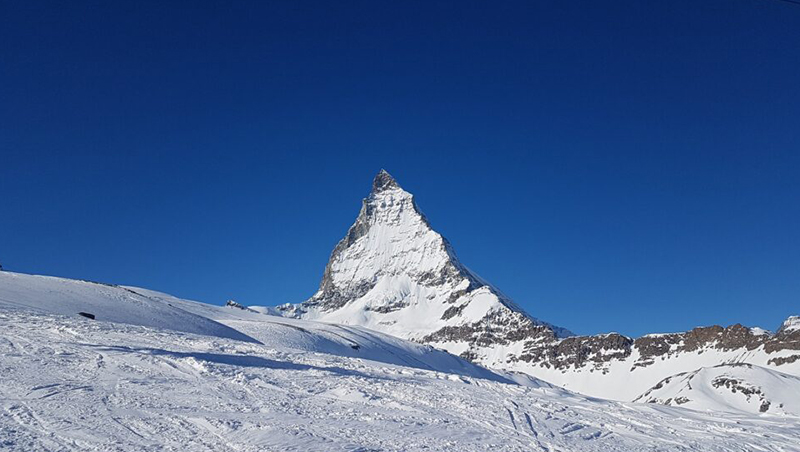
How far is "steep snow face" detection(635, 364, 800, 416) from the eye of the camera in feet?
354

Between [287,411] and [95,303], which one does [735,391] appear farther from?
[287,411]

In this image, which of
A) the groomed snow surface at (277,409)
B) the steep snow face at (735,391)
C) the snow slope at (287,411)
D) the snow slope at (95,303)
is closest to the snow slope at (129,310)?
the snow slope at (95,303)

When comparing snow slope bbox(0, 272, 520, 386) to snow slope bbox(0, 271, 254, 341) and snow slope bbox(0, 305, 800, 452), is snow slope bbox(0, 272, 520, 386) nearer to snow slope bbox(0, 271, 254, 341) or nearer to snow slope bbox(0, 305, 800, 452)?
snow slope bbox(0, 271, 254, 341)

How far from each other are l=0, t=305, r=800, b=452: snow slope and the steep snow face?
105396 mm

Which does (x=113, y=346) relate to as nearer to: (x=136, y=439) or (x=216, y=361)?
(x=216, y=361)

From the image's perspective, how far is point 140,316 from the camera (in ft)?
121

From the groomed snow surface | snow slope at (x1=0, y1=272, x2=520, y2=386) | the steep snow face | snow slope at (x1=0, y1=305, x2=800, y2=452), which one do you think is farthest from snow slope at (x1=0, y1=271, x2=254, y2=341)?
the steep snow face

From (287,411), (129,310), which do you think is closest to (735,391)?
(129,310)

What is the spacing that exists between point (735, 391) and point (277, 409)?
125450 millimetres

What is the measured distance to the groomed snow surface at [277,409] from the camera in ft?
33.4

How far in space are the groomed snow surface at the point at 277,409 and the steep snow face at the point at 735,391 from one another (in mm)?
105183

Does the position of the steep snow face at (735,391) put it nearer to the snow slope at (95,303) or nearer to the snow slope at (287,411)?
the snow slope at (95,303)

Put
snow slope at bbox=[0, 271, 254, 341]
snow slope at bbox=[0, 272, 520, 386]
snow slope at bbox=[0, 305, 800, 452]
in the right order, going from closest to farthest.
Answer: snow slope at bbox=[0, 305, 800, 452] < snow slope at bbox=[0, 271, 254, 341] < snow slope at bbox=[0, 272, 520, 386]

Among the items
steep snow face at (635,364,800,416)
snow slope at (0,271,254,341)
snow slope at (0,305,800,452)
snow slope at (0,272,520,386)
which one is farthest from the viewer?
steep snow face at (635,364,800,416)
